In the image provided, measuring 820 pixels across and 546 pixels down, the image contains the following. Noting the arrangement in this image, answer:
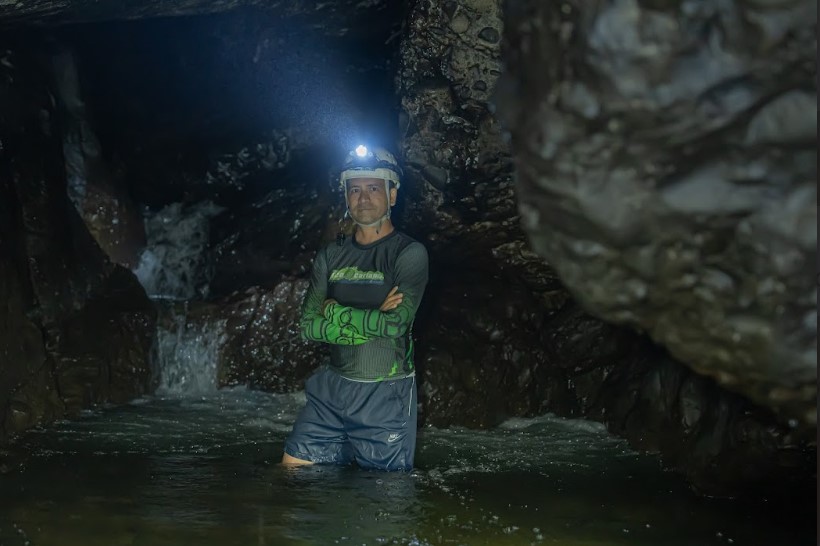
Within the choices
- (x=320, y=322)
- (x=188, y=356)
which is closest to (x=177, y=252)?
(x=188, y=356)

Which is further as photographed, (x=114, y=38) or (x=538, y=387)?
(x=114, y=38)

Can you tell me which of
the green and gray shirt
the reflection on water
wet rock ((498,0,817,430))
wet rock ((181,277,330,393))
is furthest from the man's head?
wet rock ((181,277,330,393))

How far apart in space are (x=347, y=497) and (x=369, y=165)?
181 centimetres

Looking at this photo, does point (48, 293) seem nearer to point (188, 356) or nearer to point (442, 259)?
point (188, 356)

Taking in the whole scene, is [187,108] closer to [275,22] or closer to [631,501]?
[275,22]

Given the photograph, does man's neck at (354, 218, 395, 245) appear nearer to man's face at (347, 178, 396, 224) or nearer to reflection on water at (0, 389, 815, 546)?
man's face at (347, 178, 396, 224)

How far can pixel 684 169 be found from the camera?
2764 millimetres

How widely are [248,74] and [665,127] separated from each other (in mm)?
6075

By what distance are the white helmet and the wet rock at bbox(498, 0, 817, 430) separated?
6.26ft

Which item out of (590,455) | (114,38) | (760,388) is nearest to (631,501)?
(590,455)

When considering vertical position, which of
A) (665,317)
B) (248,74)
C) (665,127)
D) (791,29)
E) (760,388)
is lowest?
(760,388)

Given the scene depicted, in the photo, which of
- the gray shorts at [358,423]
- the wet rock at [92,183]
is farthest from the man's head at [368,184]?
the wet rock at [92,183]

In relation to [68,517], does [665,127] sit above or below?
above

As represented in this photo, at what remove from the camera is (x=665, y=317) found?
10.1 ft
